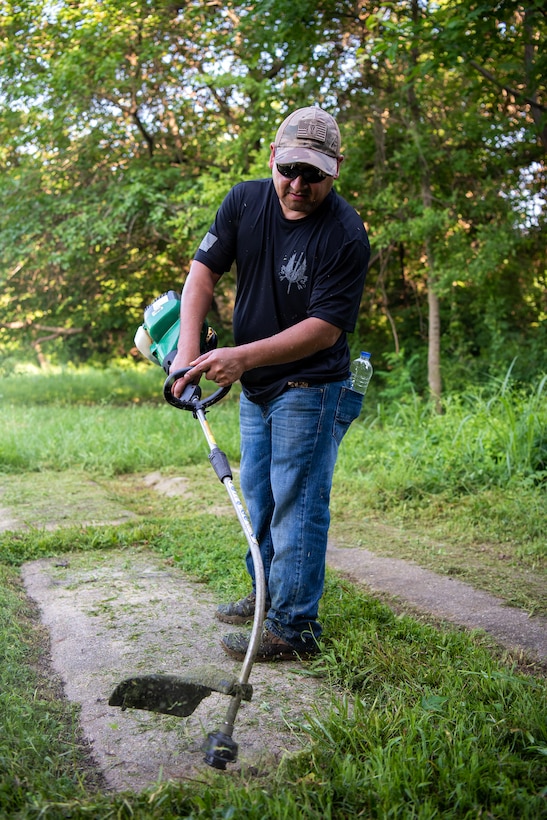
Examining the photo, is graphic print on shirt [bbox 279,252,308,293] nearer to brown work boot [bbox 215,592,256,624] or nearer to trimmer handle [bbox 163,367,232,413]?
trimmer handle [bbox 163,367,232,413]

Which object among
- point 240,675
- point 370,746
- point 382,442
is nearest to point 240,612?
point 240,675

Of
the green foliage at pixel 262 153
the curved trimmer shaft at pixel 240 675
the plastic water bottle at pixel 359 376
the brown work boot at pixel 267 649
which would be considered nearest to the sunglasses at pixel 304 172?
the plastic water bottle at pixel 359 376

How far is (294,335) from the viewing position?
107 inches

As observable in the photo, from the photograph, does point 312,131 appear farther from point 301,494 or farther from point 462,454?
point 462,454

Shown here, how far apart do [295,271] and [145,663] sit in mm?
1441

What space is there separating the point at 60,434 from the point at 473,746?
20.1 ft

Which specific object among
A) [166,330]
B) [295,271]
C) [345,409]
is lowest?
[345,409]

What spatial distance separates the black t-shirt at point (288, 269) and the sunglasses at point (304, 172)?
0.13 m

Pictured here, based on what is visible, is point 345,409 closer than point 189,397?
No

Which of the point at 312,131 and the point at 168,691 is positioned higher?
the point at 312,131

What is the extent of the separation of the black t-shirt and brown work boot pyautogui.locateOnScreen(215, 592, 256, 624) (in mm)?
835

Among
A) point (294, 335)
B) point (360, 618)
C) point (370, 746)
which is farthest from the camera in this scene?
point (360, 618)

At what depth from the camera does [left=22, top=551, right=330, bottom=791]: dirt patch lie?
7.36ft

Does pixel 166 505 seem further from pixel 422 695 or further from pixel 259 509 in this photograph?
pixel 422 695
